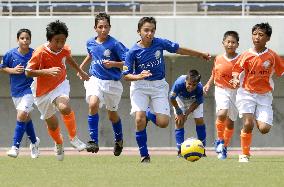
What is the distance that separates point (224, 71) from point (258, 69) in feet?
8.02

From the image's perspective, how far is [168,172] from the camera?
1120 centimetres

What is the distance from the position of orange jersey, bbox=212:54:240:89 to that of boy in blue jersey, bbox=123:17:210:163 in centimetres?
233

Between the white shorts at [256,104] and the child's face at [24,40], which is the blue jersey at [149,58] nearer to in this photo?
the white shorts at [256,104]

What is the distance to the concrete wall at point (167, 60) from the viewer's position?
963 inches

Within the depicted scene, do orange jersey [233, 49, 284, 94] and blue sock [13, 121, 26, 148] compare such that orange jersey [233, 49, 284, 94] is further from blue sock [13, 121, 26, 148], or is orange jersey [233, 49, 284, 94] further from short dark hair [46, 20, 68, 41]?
blue sock [13, 121, 26, 148]

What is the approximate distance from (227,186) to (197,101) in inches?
290

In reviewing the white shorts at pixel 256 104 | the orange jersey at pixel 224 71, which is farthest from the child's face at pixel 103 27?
the white shorts at pixel 256 104

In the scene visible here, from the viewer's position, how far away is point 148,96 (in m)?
13.8

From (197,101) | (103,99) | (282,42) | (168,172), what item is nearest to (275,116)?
(282,42)

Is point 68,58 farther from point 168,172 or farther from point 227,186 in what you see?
point 227,186

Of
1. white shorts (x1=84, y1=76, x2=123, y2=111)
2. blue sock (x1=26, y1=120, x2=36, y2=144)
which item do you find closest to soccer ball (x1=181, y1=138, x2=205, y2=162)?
white shorts (x1=84, y1=76, x2=123, y2=111)

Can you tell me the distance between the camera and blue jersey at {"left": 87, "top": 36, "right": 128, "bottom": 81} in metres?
15.1

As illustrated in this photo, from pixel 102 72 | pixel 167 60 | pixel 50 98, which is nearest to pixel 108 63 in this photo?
pixel 102 72

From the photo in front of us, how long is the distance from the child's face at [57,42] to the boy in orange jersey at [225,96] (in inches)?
Result: 122
